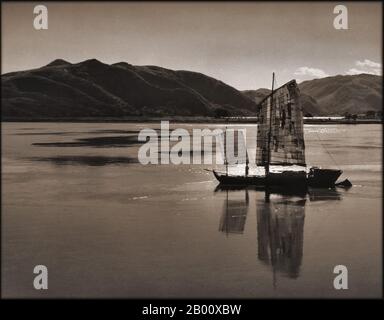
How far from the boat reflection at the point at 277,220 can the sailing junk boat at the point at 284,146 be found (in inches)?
40.5

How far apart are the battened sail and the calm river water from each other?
4626 mm

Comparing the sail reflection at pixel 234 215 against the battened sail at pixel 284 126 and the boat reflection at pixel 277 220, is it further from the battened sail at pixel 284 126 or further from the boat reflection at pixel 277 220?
the battened sail at pixel 284 126

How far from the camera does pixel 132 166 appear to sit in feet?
161

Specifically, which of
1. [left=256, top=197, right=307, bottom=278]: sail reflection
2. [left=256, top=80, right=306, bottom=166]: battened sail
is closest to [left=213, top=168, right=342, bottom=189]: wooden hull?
[left=256, top=80, right=306, bottom=166]: battened sail

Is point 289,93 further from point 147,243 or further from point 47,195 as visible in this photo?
point 147,243

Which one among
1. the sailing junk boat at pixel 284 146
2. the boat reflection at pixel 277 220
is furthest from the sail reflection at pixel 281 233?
the sailing junk boat at pixel 284 146

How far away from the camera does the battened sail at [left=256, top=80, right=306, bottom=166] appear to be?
125 feet

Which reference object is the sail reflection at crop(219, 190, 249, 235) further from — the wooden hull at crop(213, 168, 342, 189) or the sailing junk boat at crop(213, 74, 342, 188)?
the sailing junk boat at crop(213, 74, 342, 188)

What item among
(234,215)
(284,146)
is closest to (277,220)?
(234,215)

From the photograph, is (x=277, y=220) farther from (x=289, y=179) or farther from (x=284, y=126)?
(x=284, y=126)

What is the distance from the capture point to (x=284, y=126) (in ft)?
130

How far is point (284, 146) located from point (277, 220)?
15.2 m
